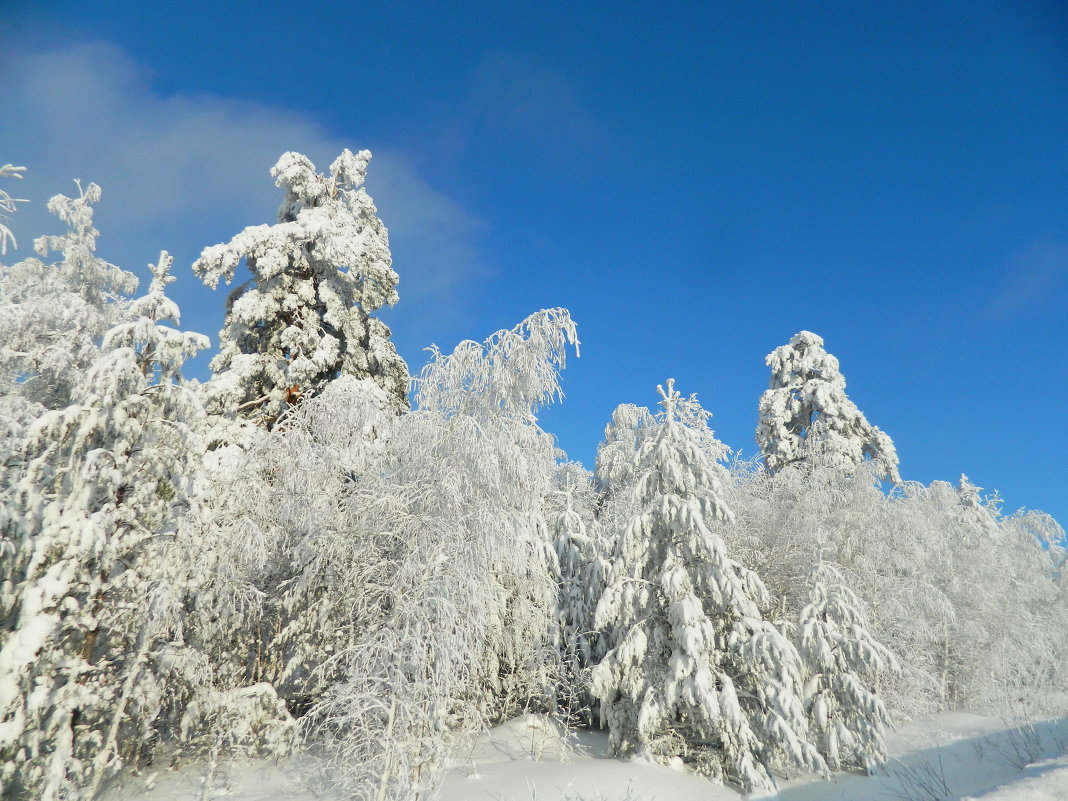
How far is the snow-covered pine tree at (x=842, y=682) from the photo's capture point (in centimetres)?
1139

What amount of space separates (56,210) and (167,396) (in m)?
8.97

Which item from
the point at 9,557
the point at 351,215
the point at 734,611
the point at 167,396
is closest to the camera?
the point at 9,557

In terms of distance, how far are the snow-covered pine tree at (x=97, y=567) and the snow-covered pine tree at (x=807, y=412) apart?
22.8 m

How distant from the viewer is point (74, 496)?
7.66 metres

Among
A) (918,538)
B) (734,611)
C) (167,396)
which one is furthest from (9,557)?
(918,538)

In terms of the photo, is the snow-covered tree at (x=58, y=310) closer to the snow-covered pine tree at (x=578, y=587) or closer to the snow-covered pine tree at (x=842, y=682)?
the snow-covered pine tree at (x=578, y=587)

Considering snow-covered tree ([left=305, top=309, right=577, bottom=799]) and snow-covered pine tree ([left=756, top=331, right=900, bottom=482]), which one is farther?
snow-covered pine tree ([left=756, top=331, right=900, bottom=482])

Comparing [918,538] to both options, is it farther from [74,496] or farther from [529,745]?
[74,496]

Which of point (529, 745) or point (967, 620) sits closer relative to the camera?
point (529, 745)

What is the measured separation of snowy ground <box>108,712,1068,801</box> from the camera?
8.80 m

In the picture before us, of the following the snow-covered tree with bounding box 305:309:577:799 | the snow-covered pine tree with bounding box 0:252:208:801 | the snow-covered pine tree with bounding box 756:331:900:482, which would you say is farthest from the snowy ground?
the snow-covered pine tree with bounding box 756:331:900:482

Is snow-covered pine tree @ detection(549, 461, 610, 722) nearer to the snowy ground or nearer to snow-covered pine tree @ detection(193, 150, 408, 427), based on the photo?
the snowy ground

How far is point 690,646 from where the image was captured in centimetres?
1046

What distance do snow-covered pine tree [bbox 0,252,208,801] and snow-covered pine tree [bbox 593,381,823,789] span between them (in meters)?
7.66
